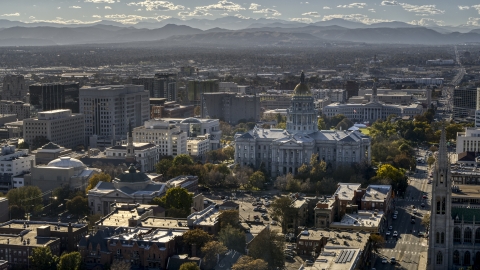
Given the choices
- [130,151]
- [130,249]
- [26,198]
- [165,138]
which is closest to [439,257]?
[130,249]

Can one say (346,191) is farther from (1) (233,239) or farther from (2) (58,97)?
(2) (58,97)

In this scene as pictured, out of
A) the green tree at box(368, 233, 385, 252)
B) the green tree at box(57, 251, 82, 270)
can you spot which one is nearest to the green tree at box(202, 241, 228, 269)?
the green tree at box(57, 251, 82, 270)

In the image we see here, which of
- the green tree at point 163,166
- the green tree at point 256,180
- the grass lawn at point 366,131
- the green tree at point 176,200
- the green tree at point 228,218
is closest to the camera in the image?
the green tree at point 228,218

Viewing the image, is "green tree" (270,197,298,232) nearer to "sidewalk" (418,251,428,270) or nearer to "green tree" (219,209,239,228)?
"green tree" (219,209,239,228)

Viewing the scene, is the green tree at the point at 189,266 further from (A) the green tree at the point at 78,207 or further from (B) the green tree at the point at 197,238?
(A) the green tree at the point at 78,207

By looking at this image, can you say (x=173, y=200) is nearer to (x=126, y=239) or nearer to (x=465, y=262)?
(x=126, y=239)

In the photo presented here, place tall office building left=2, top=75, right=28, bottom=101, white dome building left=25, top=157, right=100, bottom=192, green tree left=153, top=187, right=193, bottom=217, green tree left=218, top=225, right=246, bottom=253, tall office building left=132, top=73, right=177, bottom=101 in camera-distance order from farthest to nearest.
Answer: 1. tall office building left=2, top=75, right=28, bottom=101
2. tall office building left=132, top=73, right=177, bottom=101
3. white dome building left=25, top=157, right=100, bottom=192
4. green tree left=153, top=187, right=193, bottom=217
5. green tree left=218, top=225, right=246, bottom=253

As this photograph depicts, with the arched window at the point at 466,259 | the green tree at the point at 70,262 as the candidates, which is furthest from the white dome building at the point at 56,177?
the arched window at the point at 466,259
